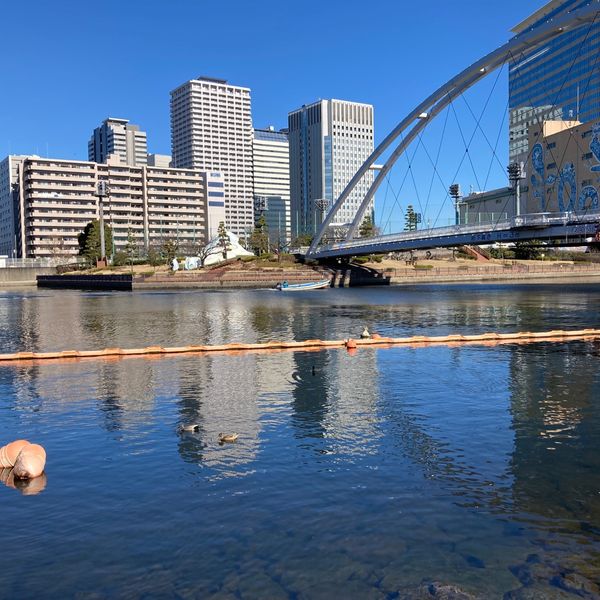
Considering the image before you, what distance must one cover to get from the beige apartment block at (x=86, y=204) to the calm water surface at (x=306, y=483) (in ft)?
464

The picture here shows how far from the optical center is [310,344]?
98.3 feet

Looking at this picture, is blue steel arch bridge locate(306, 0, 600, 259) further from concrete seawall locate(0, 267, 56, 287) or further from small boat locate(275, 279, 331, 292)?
concrete seawall locate(0, 267, 56, 287)

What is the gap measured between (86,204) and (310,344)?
546ft

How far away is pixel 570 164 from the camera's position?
5123 inches

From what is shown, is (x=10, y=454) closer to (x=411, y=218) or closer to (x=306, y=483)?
(x=306, y=483)

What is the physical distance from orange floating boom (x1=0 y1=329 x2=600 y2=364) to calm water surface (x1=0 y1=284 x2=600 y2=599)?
3.39 m

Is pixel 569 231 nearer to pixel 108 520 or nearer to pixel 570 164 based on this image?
pixel 108 520

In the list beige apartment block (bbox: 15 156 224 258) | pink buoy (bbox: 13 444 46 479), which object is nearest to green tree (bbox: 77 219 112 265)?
beige apartment block (bbox: 15 156 224 258)

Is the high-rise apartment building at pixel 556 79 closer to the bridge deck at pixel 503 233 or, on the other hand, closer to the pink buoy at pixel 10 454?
the bridge deck at pixel 503 233

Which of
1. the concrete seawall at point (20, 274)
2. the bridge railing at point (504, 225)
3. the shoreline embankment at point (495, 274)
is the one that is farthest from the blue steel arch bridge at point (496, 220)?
the concrete seawall at point (20, 274)

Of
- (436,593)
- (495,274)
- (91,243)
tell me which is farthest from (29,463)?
(91,243)

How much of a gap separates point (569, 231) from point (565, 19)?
19.6 m

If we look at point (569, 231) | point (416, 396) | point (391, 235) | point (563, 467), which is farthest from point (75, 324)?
point (391, 235)

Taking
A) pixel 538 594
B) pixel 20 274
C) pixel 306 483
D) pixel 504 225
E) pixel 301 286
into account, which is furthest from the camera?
pixel 20 274
